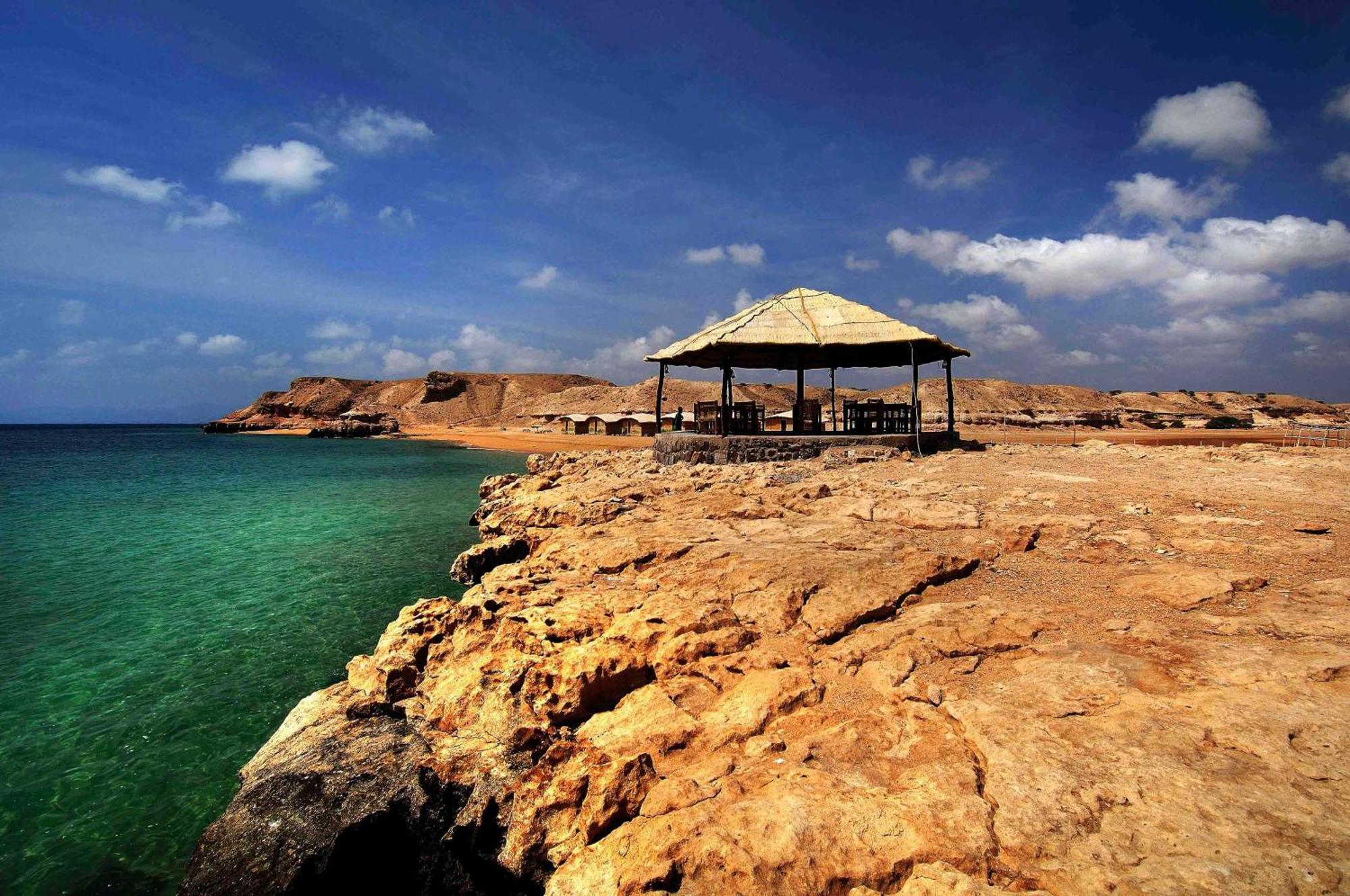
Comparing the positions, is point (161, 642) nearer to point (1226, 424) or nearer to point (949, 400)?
point (949, 400)

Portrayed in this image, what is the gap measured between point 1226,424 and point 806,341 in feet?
129

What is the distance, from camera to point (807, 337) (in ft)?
45.1

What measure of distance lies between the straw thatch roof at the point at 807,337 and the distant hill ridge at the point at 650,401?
26.5 m

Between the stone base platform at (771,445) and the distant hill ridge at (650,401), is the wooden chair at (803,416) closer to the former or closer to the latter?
the stone base platform at (771,445)

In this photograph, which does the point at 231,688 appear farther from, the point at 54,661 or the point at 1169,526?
the point at 1169,526

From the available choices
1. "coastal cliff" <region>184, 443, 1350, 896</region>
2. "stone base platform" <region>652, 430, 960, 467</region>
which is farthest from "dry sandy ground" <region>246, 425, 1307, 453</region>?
"coastal cliff" <region>184, 443, 1350, 896</region>

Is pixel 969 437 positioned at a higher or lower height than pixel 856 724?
higher

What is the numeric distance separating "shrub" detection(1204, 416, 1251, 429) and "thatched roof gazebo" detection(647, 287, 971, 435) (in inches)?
1263

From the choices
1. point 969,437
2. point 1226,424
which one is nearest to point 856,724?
point 969,437

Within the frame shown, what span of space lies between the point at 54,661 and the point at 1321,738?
11379 mm

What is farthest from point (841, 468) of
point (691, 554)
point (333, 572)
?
point (333, 572)

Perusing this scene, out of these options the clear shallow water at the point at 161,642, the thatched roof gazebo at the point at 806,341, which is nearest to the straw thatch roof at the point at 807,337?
the thatched roof gazebo at the point at 806,341

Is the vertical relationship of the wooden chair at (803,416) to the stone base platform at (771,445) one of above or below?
above

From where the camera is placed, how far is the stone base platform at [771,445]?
1316 centimetres
